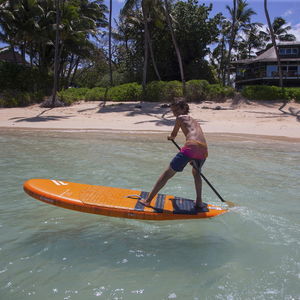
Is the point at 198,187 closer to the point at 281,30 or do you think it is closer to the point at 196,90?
the point at 196,90

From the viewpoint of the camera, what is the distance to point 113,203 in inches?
166

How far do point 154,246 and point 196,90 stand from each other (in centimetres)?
2240

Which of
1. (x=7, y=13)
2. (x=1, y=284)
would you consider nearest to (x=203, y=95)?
(x=7, y=13)

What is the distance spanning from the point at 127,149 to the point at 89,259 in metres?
7.41

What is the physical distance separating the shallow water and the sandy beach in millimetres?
9252

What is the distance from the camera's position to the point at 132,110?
72.5ft

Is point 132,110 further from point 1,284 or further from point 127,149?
point 1,284

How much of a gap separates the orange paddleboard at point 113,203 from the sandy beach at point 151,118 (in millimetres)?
11164

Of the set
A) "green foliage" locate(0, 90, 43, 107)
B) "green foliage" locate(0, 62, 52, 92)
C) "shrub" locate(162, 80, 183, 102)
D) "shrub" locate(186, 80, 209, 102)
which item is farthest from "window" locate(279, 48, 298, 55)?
"green foliage" locate(0, 90, 43, 107)

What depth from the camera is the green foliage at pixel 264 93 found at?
79.8ft

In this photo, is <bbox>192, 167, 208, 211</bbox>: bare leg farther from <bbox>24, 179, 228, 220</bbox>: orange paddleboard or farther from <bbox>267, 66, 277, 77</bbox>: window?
<bbox>267, 66, 277, 77</bbox>: window

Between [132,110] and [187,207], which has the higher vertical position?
[132,110]

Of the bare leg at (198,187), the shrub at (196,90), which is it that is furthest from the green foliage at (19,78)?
the bare leg at (198,187)

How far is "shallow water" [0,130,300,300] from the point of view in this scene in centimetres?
300
